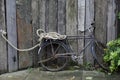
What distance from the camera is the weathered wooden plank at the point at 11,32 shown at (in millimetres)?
6195

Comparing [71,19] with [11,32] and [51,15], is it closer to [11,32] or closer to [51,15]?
[51,15]

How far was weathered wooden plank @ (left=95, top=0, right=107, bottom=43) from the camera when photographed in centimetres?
625

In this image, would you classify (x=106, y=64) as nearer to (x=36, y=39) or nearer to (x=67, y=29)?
(x=67, y=29)

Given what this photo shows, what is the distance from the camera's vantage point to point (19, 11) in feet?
20.6

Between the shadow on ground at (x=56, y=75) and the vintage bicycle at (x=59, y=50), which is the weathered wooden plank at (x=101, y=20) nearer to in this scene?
the vintage bicycle at (x=59, y=50)

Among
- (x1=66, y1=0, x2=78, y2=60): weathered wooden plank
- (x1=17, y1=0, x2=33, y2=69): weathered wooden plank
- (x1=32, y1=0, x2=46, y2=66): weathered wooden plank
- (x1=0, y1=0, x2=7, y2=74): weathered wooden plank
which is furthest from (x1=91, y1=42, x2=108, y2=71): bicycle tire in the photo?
(x1=0, y1=0, x2=7, y2=74): weathered wooden plank

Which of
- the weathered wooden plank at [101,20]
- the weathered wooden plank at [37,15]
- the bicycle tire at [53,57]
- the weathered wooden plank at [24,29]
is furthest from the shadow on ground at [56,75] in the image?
the weathered wooden plank at [101,20]

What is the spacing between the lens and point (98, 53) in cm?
642

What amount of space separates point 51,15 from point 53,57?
36.3 inches

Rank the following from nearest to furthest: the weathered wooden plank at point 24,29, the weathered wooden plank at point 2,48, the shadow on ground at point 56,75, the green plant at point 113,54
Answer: the green plant at point 113,54
the shadow on ground at point 56,75
the weathered wooden plank at point 2,48
the weathered wooden plank at point 24,29

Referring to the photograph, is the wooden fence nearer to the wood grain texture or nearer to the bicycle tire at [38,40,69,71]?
the wood grain texture

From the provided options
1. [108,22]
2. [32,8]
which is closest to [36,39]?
[32,8]

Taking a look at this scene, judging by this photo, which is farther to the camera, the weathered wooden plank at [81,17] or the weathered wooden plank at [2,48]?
the weathered wooden plank at [81,17]

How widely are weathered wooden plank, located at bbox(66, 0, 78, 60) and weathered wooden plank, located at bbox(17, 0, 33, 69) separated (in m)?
0.83
